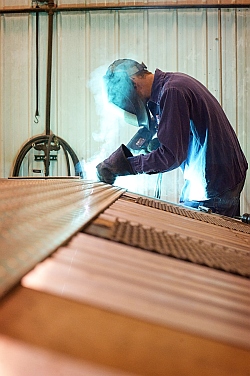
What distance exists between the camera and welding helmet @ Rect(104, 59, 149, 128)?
268cm

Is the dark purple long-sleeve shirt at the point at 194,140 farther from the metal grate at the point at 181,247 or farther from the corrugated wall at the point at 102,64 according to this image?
the corrugated wall at the point at 102,64

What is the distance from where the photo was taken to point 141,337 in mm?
357

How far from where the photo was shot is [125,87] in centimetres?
269

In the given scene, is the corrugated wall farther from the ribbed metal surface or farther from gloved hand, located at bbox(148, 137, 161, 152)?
the ribbed metal surface

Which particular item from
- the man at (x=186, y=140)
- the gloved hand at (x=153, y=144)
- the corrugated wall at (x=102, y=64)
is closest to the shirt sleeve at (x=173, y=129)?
the man at (x=186, y=140)

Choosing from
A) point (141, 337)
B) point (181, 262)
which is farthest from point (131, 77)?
point (141, 337)

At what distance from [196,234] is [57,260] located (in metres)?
0.61

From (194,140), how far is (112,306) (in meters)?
2.22

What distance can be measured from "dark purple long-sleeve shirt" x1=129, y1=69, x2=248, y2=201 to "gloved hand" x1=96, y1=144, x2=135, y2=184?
50 millimetres

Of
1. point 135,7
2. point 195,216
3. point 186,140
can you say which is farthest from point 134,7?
point 195,216

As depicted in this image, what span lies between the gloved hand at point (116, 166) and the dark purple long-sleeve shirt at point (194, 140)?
0.05 meters

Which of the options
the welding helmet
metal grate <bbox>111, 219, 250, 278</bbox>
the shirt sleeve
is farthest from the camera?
the welding helmet

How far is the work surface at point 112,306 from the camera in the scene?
12.6 inches

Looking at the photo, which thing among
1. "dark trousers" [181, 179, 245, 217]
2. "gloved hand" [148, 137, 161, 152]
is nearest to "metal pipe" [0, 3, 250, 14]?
"gloved hand" [148, 137, 161, 152]
